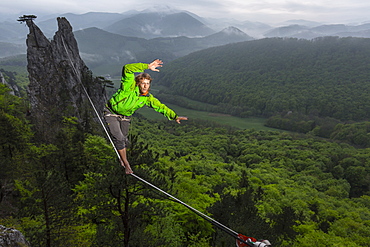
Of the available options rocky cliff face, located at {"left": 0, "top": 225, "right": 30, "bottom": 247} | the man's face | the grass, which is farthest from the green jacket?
the grass

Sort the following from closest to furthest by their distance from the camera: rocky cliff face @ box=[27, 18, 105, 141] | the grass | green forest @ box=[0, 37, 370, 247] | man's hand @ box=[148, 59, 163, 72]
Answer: man's hand @ box=[148, 59, 163, 72]
green forest @ box=[0, 37, 370, 247]
rocky cliff face @ box=[27, 18, 105, 141]
the grass

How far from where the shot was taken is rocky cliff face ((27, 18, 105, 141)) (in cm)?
3847

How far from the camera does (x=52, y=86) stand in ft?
143

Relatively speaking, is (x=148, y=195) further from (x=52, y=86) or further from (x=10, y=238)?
(x=52, y=86)

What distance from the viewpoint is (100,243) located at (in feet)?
39.3

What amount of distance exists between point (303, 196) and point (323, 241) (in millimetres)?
25382

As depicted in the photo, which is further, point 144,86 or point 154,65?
point 144,86

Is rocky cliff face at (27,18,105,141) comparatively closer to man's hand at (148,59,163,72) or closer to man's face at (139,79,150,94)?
man's face at (139,79,150,94)

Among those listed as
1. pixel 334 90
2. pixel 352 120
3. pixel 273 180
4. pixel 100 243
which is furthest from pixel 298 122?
pixel 100 243

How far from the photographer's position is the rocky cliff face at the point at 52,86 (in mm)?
38469

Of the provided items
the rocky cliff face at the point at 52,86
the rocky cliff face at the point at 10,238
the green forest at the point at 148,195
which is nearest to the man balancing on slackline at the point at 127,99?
the green forest at the point at 148,195

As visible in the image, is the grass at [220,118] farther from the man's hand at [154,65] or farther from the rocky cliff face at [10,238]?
the man's hand at [154,65]

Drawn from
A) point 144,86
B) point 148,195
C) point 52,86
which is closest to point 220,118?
point 52,86

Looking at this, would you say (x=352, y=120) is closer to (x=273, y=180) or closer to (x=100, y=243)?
(x=273, y=180)
